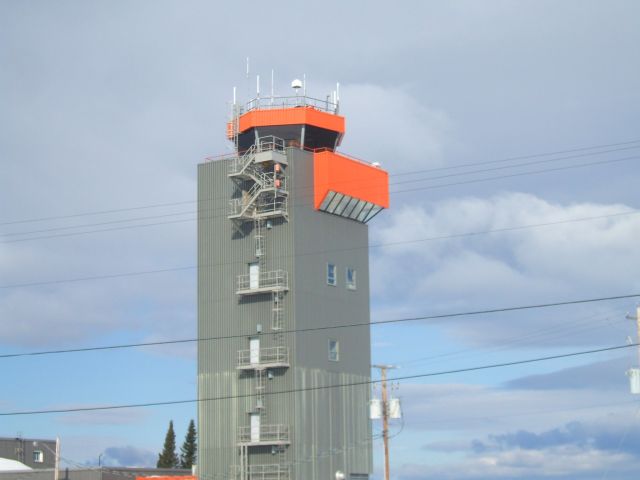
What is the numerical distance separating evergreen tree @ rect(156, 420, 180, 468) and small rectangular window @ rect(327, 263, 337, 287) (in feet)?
193

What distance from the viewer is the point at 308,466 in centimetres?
7531

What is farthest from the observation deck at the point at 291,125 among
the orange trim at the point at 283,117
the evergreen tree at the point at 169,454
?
the evergreen tree at the point at 169,454

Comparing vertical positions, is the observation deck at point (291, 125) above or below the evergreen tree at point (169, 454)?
above

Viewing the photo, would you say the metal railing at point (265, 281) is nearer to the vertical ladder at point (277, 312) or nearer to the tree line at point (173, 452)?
the vertical ladder at point (277, 312)

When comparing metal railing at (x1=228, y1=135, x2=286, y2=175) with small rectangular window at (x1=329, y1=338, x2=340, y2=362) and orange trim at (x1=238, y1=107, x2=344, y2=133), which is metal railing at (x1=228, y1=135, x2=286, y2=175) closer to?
orange trim at (x1=238, y1=107, x2=344, y2=133)

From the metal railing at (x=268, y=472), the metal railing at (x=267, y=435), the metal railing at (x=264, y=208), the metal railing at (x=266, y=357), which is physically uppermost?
the metal railing at (x=264, y=208)

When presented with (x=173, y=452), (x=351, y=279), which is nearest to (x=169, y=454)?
(x=173, y=452)

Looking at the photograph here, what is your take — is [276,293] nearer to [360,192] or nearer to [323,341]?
[323,341]

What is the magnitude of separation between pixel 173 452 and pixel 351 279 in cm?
6031

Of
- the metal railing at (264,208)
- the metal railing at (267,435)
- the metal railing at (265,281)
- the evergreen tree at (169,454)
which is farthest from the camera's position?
the evergreen tree at (169,454)

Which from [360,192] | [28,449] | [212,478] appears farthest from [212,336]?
[28,449]

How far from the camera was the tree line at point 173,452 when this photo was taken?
132 meters

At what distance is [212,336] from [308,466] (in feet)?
40.7

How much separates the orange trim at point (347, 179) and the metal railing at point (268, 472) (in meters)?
19.2
